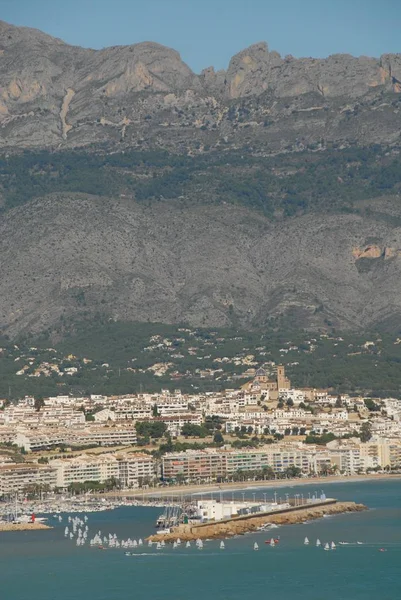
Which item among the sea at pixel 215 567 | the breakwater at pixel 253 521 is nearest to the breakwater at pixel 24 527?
the sea at pixel 215 567

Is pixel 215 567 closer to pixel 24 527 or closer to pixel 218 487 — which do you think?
pixel 24 527

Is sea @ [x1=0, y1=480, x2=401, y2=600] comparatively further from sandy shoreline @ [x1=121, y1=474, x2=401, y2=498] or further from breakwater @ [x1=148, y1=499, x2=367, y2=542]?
sandy shoreline @ [x1=121, y1=474, x2=401, y2=498]

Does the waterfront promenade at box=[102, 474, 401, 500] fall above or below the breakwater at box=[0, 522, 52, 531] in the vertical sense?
above

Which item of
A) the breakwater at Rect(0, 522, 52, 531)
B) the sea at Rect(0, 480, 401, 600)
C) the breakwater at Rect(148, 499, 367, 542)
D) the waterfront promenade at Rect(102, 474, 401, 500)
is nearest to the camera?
the sea at Rect(0, 480, 401, 600)

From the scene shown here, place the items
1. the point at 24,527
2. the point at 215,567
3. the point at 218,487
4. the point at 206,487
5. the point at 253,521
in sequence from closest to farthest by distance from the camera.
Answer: the point at 215,567 → the point at 253,521 → the point at 24,527 → the point at 206,487 → the point at 218,487

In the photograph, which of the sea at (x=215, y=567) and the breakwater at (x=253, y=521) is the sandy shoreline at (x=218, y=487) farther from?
the sea at (x=215, y=567)

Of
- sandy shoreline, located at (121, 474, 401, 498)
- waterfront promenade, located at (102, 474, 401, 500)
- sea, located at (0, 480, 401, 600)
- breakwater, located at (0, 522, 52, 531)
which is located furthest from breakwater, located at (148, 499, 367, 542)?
sandy shoreline, located at (121, 474, 401, 498)

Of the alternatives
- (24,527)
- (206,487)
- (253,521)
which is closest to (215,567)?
(253,521)
